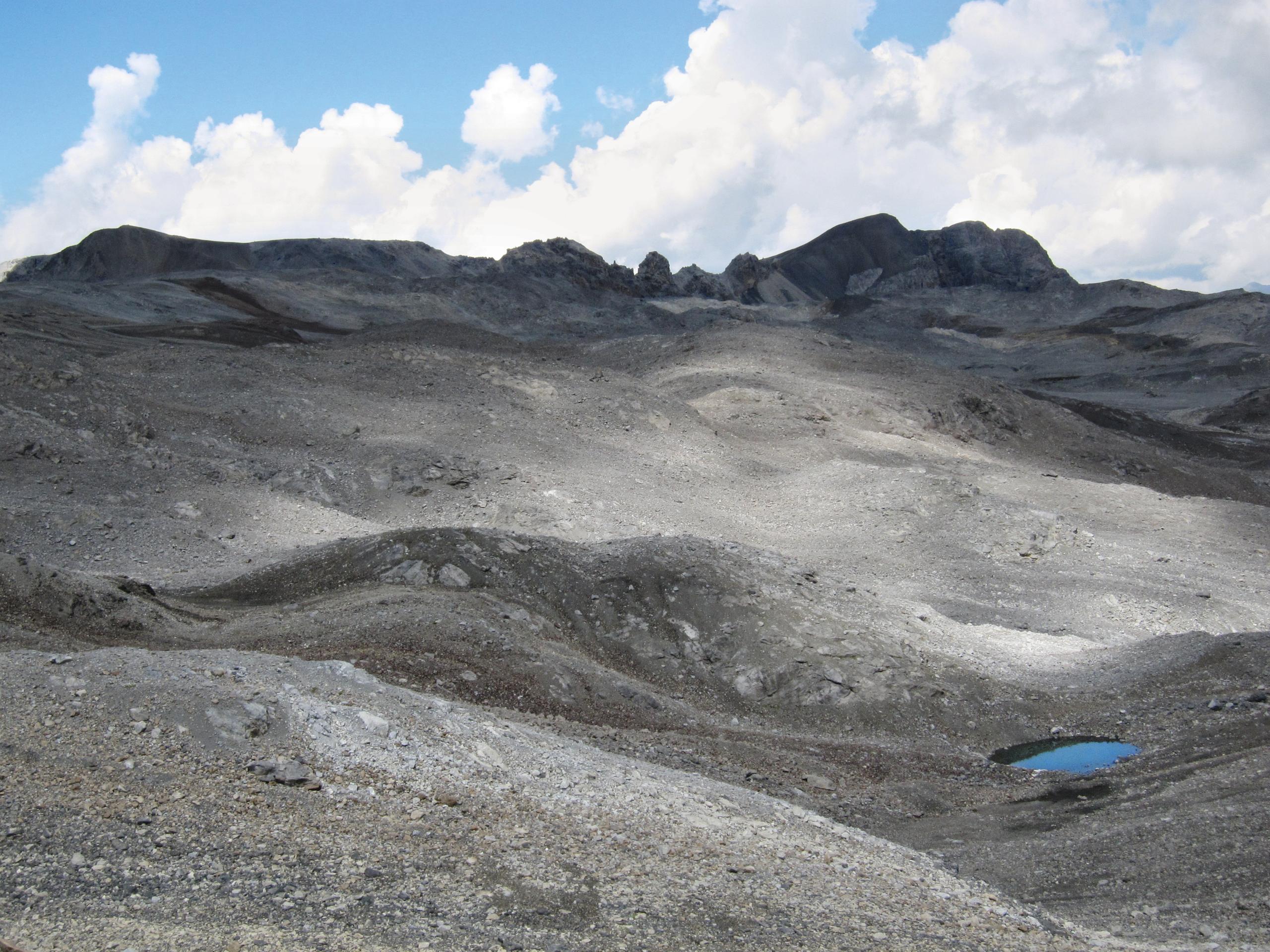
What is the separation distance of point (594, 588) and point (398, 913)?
28.9 ft

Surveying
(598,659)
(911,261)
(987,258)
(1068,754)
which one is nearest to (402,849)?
(598,659)

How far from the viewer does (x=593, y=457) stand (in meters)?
25.1

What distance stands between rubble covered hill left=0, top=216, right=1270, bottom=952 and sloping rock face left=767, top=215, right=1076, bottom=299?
217 ft

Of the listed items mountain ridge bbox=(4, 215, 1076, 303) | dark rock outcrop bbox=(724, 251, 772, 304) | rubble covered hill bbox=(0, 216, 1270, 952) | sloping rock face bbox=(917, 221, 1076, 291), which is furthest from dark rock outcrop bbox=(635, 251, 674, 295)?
rubble covered hill bbox=(0, 216, 1270, 952)

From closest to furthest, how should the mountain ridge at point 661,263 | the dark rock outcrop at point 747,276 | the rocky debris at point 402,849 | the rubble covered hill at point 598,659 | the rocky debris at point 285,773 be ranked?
the rocky debris at point 402,849, the rubble covered hill at point 598,659, the rocky debris at point 285,773, the mountain ridge at point 661,263, the dark rock outcrop at point 747,276

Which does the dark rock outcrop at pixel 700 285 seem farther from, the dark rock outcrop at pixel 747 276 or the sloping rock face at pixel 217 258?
the sloping rock face at pixel 217 258

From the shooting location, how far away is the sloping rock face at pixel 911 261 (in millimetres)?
97188

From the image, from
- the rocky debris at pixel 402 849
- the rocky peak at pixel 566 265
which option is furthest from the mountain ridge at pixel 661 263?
the rocky debris at pixel 402 849

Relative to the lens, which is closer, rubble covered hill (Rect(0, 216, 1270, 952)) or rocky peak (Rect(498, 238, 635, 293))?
rubble covered hill (Rect(0, 216, 1270, 952))

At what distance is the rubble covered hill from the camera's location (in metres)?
6.31

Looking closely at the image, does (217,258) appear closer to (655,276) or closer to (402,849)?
(655,276)

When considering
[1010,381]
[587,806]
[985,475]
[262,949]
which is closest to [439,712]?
[587,806]

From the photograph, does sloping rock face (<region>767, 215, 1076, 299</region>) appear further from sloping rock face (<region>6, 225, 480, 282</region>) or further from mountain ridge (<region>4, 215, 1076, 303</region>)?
sloping rock face (<region>6, 225, 480, 282</region>)

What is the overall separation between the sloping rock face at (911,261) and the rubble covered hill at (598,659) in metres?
66.3
